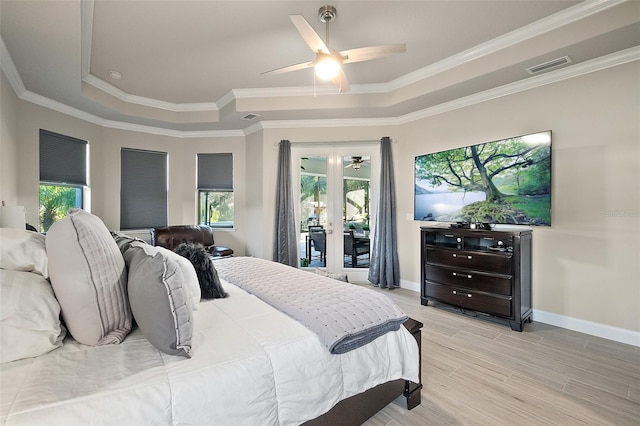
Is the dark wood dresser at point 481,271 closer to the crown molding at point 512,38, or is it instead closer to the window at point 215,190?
the crown molding at point 512,38

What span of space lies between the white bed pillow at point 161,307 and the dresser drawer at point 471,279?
3.05 meters

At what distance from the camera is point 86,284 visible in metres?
1.18

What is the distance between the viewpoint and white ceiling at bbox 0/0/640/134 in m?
2.55

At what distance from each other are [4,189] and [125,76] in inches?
72.2

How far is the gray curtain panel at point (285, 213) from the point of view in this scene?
473 centimetres

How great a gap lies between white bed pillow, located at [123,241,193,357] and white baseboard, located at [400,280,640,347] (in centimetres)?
364

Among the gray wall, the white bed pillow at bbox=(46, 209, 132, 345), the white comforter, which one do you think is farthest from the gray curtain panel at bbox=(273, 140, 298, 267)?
the white bed pillow at bbox=(46, 209, 132, 345)

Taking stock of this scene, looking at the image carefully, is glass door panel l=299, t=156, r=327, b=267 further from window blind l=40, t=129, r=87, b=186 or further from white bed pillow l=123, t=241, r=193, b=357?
white bed pillow l=123, t=241, r=193, b=357

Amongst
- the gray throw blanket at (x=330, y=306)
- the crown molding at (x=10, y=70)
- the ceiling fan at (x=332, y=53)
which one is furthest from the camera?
the crown molding at (x=10, y=70)

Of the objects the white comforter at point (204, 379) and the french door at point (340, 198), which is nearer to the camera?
the white comforter at point (204, 379)

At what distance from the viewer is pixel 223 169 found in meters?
5.46

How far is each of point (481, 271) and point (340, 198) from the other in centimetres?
235

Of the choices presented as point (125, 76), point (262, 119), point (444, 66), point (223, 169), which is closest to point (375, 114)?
point (444, 66)

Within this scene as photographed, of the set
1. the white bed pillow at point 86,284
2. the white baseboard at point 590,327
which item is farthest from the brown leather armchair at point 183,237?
the white baseboard at point 590,327
